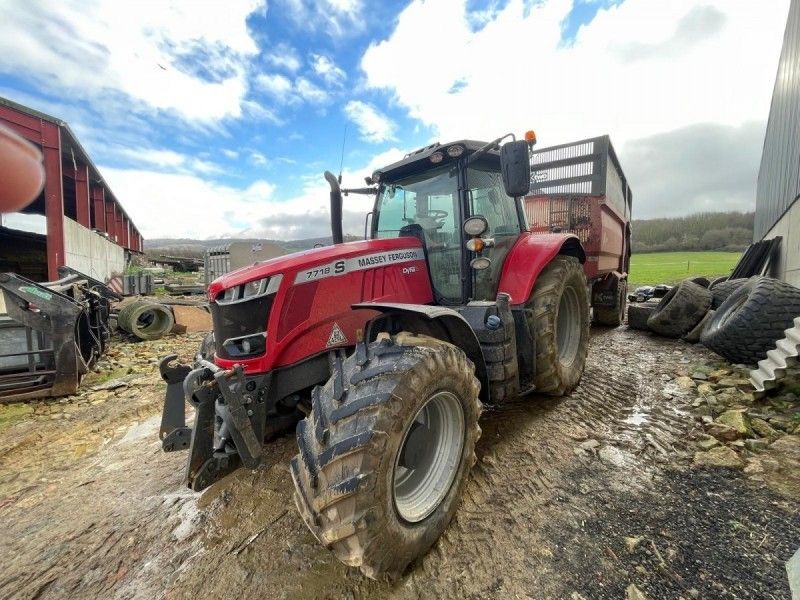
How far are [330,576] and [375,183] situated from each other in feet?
8.97

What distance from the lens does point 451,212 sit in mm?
2898

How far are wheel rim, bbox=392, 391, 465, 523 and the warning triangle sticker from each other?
2.25 ft

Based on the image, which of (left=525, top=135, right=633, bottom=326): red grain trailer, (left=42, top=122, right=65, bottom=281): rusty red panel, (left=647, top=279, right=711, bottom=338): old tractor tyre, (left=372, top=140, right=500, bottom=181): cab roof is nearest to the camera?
(left=372, top=140, right=500, bottom=181): cab roof

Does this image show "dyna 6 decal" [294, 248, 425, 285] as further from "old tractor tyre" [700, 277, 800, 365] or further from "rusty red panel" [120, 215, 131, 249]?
"rusty red panel" [120, 215, 131, 249]

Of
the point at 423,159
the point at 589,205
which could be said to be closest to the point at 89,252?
the point at 423,159

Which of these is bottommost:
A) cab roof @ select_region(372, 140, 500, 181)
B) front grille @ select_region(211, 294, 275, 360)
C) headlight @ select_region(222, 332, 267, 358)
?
headlight @ select_region(222, 332, 267, 358)

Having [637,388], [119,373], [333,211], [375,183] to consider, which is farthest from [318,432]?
[119,373]

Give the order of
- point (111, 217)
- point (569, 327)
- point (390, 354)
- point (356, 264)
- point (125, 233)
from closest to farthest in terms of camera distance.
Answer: point (390, 354) → point (356, 264) → point (569, 327) → point (111, 217) → point (125, 233)

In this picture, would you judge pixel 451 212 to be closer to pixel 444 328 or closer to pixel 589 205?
pixel 444 328

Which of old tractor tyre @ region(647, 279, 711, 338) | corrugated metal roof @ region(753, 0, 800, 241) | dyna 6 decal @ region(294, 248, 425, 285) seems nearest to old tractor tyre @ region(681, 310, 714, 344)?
old tractor tyre @ region(647, 279, 711, 338)

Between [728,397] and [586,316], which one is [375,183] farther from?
[728,397]

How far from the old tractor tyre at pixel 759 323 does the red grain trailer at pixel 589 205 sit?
80.7 inches

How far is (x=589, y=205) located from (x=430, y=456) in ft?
15.8

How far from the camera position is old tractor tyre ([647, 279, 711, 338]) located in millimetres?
5309
